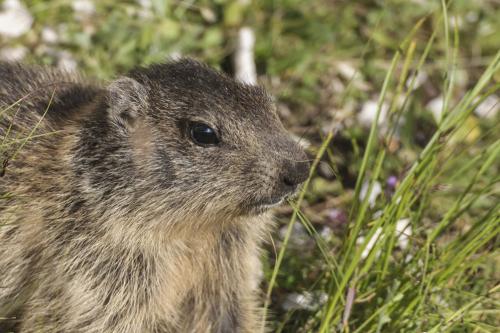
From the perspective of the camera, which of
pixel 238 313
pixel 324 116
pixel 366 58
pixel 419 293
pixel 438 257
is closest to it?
pixel 419 293

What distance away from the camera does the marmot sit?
4.03 meters

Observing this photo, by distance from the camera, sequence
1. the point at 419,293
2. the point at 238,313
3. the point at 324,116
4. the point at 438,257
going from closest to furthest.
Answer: the point at 419,293
the point at 438,257
the point at 238,313
the point at 324,116

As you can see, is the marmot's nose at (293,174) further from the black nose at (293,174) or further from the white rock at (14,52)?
the white rock at (14,52)

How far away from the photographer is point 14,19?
22.2 feet

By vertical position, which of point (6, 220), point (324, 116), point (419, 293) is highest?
point (324, 116)

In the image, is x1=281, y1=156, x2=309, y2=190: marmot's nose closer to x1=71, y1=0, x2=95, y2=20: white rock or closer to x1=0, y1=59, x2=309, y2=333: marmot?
x1=0, y1=59, x2=309, y2=333: marmot

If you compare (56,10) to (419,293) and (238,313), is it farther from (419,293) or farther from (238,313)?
(419,293)

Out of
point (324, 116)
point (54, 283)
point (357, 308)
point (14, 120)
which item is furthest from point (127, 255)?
point (324, 116)

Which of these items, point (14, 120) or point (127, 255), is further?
point (14, 120)

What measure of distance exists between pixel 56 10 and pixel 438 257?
4292 mm

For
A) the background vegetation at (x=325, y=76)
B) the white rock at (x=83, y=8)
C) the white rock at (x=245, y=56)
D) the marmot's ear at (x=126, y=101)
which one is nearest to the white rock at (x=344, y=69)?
the background vegetation at (x=325, y=76)

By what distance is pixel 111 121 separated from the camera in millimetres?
4137

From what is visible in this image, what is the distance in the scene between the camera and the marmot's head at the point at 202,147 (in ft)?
13.1

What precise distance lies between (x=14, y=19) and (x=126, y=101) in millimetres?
3132
